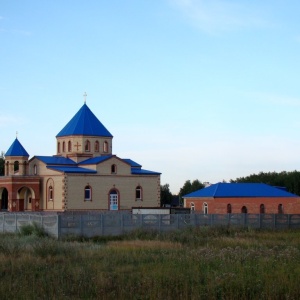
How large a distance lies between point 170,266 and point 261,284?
3950 millimetres

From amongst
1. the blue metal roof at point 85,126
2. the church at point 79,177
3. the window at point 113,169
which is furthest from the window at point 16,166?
the window at point 113,169

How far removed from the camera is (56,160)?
188 feet

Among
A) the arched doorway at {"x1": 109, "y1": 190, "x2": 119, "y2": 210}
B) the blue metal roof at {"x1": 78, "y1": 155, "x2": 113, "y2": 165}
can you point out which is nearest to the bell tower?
the blue metal roof at {"x1": 78, "y1": 155, "x2": 113, "y2": 165}

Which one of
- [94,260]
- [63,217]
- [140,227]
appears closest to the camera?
[94,260]

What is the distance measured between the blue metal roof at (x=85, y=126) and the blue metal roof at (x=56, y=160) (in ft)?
7.99

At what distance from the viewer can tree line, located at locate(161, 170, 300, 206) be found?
8150 cm

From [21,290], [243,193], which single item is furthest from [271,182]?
[21,290]

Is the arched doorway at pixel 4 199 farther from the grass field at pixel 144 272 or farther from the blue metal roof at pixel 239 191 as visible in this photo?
the grass field at pixel 144 272

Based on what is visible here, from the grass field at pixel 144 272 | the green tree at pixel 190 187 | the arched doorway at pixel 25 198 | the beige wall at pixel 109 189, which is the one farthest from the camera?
the green tree at pixel 190 187

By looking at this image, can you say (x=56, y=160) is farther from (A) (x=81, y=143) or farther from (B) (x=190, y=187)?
(B) (x=190, y=187)

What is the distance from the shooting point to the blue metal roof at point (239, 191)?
190ft

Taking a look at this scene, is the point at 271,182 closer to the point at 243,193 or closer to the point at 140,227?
the point at 243,193

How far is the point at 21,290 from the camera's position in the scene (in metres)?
15.5

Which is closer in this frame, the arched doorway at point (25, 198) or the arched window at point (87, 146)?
the arched doorway at point (25, 198)
